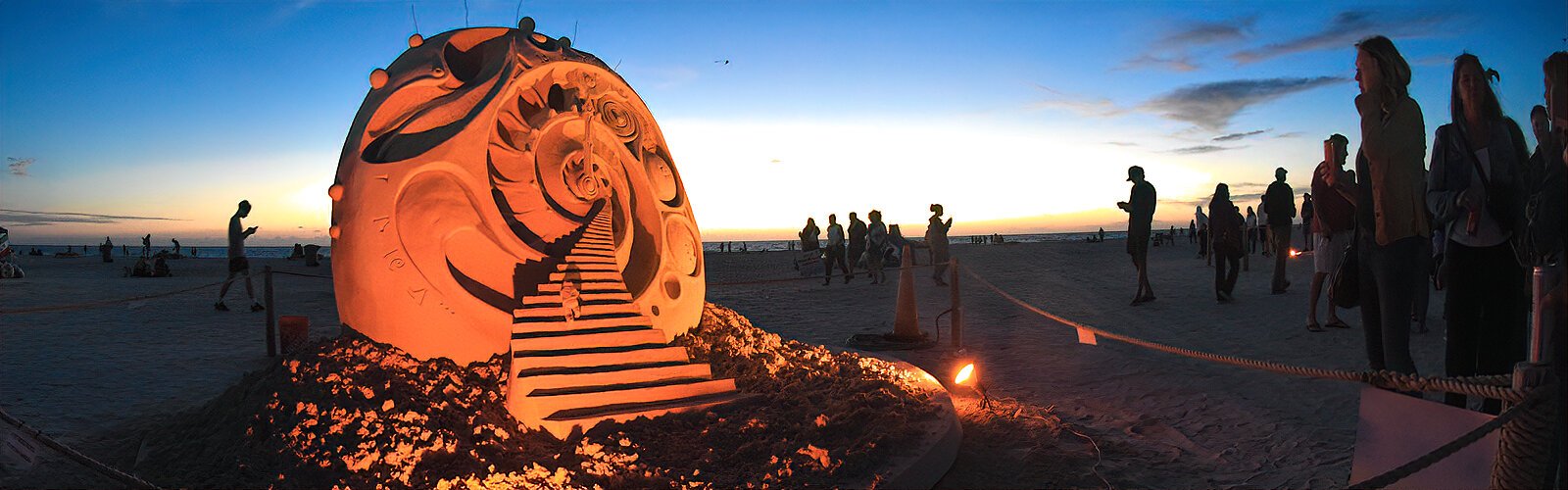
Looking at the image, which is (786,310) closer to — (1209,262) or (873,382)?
(873,382)

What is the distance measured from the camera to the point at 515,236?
5.32 metres

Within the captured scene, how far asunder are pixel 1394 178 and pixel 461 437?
4.75 metres

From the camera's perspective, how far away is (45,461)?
3.70 metres

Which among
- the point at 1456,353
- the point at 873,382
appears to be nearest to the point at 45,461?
the point at 873,382

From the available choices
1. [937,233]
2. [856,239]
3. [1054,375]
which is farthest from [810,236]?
[1054,375]

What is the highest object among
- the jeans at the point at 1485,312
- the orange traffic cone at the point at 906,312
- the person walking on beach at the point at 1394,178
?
the person walking on beach at the point at 1394,178

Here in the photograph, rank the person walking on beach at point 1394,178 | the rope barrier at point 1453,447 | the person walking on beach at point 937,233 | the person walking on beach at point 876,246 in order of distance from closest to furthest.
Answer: the rope barrier at point 1453,447 < the person walking on beach at point 1394,178 < the person walking on beach at point 937,233 < the person walking on beach at point 876,246

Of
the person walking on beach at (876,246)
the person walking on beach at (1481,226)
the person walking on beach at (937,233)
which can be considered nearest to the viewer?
the person walking on beach at (1481,226)

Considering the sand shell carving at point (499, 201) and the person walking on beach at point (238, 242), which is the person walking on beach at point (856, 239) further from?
the person walking on beach at point (238, 242)

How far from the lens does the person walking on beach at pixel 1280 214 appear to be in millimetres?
10008

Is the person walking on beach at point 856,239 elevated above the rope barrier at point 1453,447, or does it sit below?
above

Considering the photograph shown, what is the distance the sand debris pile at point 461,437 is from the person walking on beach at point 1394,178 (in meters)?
2.38

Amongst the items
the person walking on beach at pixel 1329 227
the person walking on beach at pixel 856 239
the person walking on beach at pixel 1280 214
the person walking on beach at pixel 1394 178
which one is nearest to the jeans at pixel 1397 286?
the person walking on beach at pixel 1394 178

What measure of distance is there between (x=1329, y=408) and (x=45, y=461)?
Answer: 7486mm
